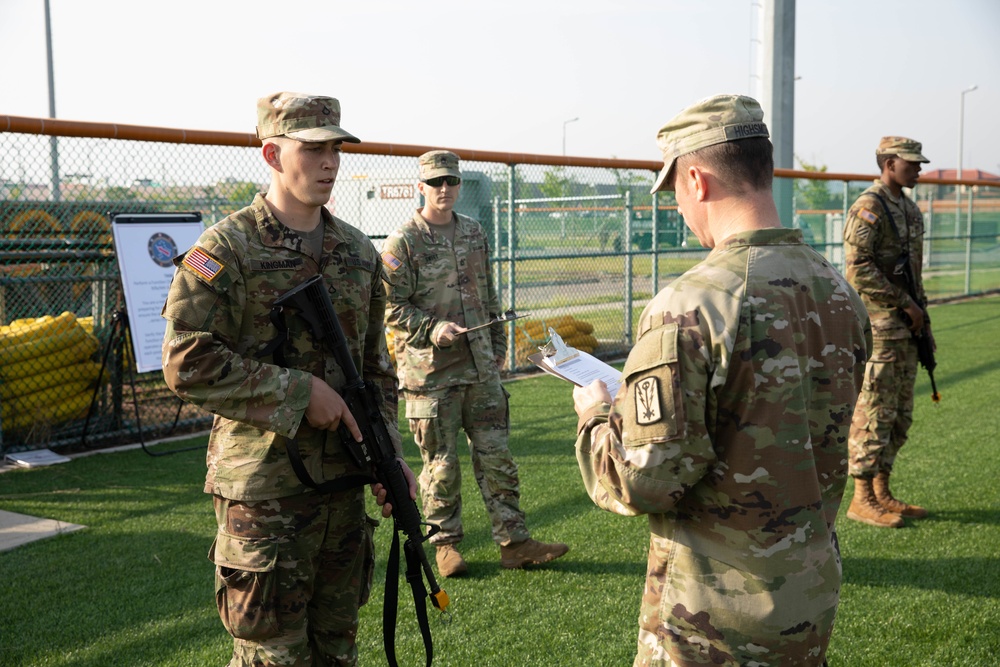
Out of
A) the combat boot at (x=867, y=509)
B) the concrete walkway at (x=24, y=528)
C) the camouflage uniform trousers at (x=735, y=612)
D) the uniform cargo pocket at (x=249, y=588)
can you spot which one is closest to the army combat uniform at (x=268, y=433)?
the uniform cargo pocket at (x=249, y=588)

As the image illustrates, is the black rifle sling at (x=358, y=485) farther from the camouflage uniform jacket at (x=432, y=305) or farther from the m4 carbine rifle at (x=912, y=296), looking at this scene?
the m4 carbine rifle at (x=912, y=296)

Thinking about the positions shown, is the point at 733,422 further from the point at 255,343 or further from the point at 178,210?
the point at 178,210

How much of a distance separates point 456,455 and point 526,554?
650mm

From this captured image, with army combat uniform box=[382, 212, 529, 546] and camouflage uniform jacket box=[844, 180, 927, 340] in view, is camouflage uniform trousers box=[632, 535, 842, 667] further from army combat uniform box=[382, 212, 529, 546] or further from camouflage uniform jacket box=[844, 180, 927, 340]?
camouflage uniform jacket box=[844, 180, 927, 340]

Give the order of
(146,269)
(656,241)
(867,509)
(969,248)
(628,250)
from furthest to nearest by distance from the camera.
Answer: (969,248) < (656,241) < (628,250) < (146,269) < (867,509)

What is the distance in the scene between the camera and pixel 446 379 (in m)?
4.80

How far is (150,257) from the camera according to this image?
7.34m

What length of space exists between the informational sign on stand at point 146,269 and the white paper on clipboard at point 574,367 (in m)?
5.55

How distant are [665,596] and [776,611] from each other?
0.25 metres

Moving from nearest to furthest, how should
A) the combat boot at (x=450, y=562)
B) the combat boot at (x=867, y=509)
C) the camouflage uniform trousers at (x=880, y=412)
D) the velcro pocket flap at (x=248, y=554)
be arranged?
the velcro pocket flap at (x=248, y=554) < the combat boot at (x=450, y=562) < the combat boot at (x=867, y=509) < the camouflage uniform trousers at (x=880, y=412)

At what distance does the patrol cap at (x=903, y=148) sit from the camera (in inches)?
214

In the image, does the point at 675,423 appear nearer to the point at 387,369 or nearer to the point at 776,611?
the point at 776,611

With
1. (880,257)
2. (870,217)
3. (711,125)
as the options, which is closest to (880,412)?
(880,257)

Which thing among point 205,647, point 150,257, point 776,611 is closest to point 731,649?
point 776,611
